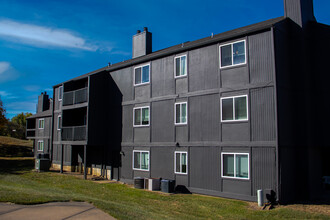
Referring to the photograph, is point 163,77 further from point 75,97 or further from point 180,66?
point 75,97

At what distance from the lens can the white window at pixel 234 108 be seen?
49.0 ft

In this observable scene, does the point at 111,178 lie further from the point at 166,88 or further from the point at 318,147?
the point at 318,147

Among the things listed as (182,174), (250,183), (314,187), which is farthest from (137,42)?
(314,187)

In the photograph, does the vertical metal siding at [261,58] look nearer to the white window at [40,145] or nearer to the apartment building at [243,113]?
the apartment building at [243,113]

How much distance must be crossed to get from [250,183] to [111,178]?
11739 mm

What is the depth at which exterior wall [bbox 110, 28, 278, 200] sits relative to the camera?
1410 cm

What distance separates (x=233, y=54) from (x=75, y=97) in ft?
47.0

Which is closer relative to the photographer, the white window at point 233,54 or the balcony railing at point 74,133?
the white window at point 233,54

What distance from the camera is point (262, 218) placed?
36.7 ft

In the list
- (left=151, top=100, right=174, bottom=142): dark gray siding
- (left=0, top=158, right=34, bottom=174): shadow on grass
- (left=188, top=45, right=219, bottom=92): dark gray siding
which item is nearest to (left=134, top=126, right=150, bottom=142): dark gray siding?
(left=151, top=100, right=174, bottom=142): dark gray siding

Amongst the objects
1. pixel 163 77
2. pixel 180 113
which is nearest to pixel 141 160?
pixel 180 113

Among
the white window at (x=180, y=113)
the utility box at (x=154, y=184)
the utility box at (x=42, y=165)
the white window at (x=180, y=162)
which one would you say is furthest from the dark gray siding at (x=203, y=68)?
the utility box at (x=42, y=165)

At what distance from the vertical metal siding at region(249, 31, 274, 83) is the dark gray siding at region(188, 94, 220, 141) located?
255 centimetres

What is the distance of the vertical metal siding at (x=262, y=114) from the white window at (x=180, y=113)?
14.9 feet
